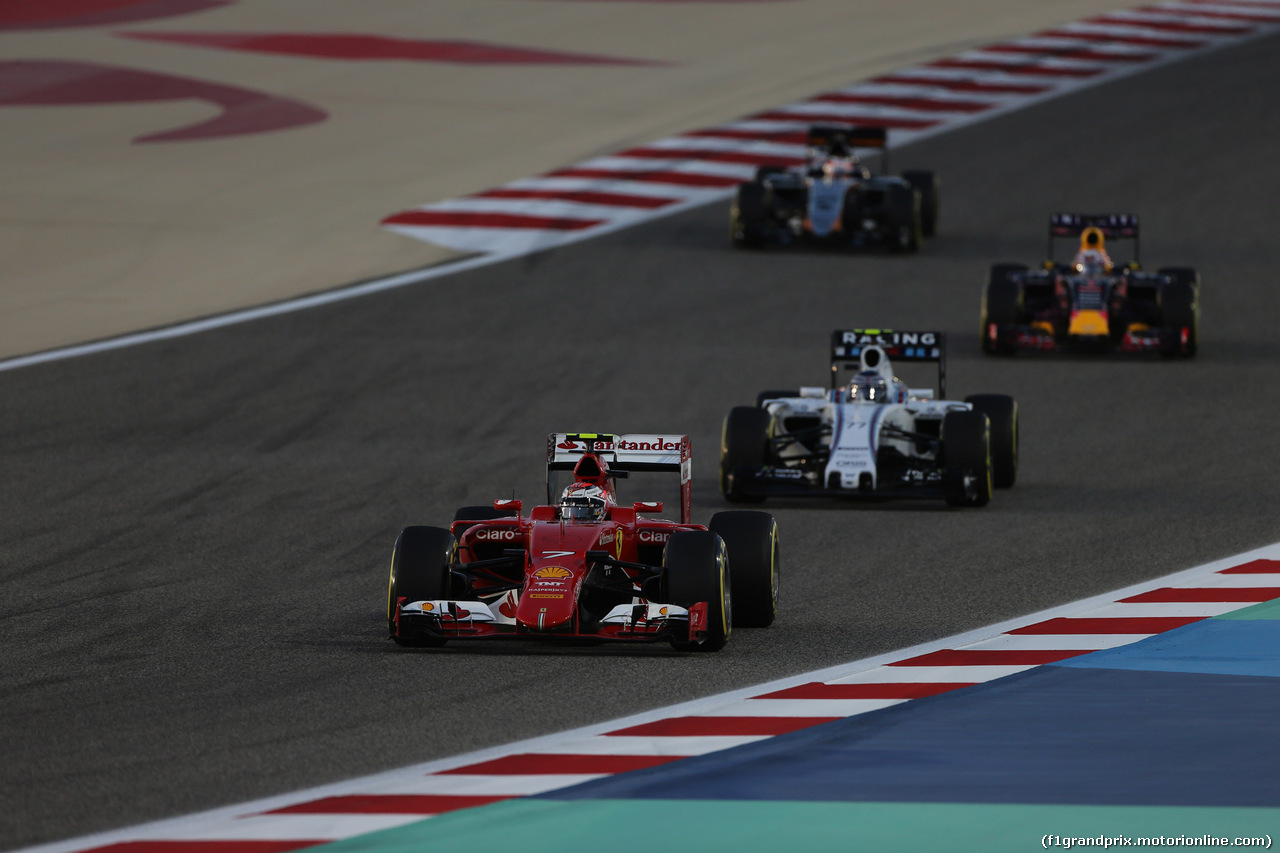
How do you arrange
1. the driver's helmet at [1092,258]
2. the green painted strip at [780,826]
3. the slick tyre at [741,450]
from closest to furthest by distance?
1. the green painted strip at [780,826]
2. the slick tyre at [741,450]
3. the driver's helmet at [1092,258]

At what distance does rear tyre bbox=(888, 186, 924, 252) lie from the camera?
100 ft

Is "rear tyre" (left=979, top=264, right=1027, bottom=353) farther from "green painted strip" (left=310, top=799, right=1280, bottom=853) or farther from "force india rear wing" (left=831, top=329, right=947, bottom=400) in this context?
"green painted strip" (left=310, top=799, right=1280, bottom=853)

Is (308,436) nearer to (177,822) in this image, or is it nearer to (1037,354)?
(1037,354)

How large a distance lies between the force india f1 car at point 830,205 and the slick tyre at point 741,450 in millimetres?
12178

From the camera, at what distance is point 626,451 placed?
45.0ft

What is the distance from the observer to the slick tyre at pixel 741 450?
60.7 feet

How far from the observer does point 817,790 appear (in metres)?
9.39

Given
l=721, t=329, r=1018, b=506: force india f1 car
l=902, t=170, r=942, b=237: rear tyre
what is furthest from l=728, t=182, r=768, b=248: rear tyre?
l=721, t=329, r=1018, b=506: force india f1 car

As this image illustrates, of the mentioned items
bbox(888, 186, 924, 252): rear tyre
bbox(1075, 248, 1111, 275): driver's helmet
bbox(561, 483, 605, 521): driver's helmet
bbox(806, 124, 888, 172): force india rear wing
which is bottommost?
bbox(561, 483, 605, 521): driver's helmet

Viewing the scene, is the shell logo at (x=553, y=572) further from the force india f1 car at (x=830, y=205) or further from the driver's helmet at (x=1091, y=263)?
the force india f1 car at (x=830, y=205)

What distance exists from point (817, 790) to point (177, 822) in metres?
2.78

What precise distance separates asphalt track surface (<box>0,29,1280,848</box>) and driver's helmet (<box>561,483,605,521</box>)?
971 millimetres

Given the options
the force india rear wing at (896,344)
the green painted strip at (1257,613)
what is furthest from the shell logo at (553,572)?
the force india rear wing at (896,344)

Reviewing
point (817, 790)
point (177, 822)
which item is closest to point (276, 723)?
point (177, 822)
